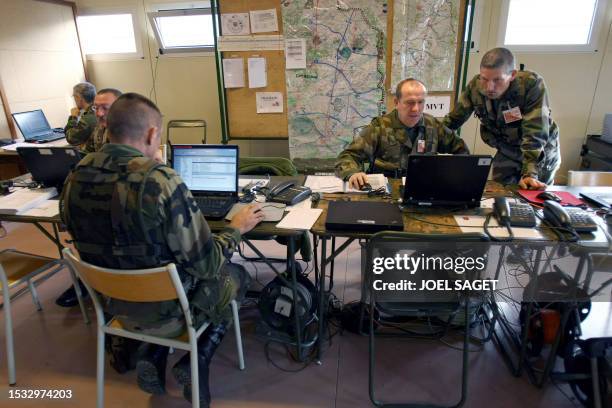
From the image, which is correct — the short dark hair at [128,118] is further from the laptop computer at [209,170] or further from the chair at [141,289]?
the laptop computer at [209,170]

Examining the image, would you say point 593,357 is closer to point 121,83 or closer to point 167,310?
point 167,310

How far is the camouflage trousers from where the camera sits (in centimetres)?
255

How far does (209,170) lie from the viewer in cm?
191

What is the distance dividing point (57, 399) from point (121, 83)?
155 inches

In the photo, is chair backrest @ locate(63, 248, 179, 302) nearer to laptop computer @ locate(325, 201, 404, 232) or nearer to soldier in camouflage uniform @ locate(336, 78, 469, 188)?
laptop computer @ locate(325, 201, 404, 232)

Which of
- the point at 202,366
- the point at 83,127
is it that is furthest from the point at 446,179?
the point at 83,127

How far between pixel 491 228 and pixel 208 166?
135 cm

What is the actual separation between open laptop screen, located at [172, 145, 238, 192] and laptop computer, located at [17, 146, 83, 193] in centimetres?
64

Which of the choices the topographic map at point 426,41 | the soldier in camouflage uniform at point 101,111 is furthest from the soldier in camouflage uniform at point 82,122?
A: the topographic map at point 426,41

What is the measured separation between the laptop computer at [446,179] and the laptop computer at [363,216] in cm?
14

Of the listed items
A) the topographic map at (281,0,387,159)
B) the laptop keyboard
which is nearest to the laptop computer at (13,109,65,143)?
the topographic map at (281,0,387,159)

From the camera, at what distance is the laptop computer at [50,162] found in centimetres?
206

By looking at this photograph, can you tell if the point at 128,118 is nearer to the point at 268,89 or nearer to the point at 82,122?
the point at 82,122

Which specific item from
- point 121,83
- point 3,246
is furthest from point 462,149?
point 121,83
